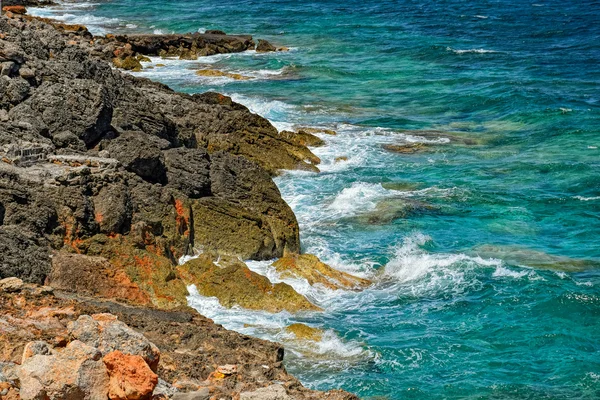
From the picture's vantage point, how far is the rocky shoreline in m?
11.3

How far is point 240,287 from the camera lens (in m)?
20.7

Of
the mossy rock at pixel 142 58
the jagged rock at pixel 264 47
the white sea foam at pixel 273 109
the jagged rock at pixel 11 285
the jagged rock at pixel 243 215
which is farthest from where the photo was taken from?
the jagged rock at pixel 264 47

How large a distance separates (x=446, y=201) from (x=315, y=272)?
945 cm

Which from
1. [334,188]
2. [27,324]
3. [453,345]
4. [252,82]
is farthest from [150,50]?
[27,324]

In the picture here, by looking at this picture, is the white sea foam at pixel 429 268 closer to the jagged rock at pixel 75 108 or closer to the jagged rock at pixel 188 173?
the jagged rock at pixel 188 173

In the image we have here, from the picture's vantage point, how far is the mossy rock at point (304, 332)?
1919 centimetres

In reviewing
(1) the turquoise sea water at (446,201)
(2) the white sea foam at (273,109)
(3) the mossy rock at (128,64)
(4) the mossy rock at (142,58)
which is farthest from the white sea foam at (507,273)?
(4) the mossy rock at (142,58)

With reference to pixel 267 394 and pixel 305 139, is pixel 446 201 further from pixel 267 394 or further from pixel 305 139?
pixel 267 394

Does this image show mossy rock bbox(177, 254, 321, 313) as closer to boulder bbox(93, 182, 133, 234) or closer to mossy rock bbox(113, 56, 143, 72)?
boulder bbox(93, 182, 133, 234)

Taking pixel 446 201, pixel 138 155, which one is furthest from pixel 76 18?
pixel 138 155

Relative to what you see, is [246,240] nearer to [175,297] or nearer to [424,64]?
[175,297]

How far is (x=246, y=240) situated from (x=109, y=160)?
447 cm

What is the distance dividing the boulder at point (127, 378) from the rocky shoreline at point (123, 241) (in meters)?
0.02

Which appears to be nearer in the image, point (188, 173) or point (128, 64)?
point (188, 173)
